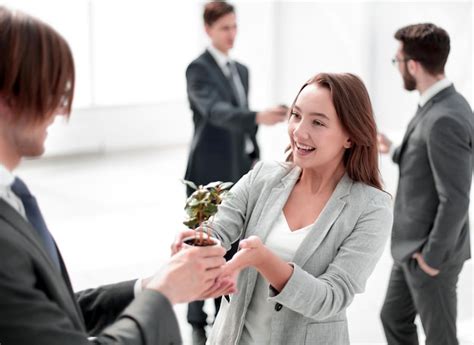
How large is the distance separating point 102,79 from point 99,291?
Answer: 7.58 meters

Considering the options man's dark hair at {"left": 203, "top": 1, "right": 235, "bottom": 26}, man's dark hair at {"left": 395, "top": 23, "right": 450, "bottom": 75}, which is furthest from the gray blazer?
man's dark hair at {"left": 203, "top": 1, "right": 235, "bottom": 26}

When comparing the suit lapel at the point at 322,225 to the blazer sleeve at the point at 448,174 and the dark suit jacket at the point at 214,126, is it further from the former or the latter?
the dark suit jacket at the point at 214,126

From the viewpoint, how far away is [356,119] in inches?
90.3

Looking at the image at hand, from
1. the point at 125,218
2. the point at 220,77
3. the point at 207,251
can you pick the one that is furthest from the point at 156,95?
the point at 207,251

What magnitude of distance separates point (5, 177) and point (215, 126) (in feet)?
10.8

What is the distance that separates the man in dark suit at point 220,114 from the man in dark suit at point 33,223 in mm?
3036

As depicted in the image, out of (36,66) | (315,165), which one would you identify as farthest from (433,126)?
(36,66)

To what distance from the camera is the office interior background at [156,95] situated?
589 cm

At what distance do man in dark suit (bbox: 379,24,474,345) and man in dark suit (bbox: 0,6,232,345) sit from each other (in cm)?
194

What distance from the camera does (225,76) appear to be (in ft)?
15.5

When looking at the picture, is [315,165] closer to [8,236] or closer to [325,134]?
[325,134]

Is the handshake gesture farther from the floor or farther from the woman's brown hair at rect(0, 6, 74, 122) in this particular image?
the floor

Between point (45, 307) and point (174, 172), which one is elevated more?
point (45, 307)

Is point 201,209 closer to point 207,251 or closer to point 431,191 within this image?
point 207,251
